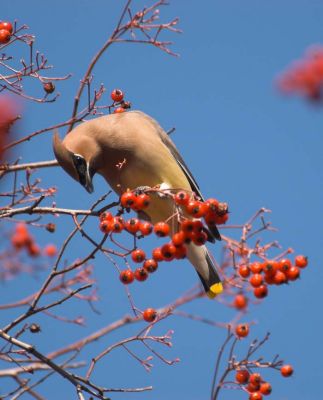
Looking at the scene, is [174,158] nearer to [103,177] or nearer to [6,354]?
[103,177]

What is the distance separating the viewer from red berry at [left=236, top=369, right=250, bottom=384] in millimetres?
3332

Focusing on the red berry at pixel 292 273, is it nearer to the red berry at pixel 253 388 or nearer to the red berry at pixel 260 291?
the red berry at pixel 260 291

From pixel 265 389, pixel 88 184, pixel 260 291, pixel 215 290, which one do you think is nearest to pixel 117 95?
pixel 88 184

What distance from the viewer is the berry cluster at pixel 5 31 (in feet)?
10.8

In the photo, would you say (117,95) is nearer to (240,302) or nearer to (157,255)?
(157,255)

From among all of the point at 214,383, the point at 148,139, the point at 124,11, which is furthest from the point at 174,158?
the point at 214,383

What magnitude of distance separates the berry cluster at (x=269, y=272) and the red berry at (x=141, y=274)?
18.3 inches

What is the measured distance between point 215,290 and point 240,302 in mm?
416

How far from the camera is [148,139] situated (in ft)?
14.0

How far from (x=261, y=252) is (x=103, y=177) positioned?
128cm

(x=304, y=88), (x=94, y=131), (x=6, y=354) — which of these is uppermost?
(x=304, y=88)

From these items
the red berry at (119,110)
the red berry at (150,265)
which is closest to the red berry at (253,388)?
the red berry at (150,265)

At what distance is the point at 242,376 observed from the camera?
10.9ft

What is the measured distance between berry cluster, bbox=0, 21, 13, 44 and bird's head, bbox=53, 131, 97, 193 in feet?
2.12
